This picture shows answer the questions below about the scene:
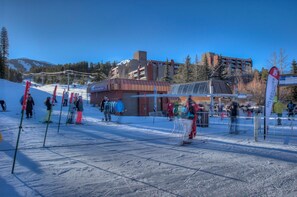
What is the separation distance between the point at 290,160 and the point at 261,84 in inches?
1857

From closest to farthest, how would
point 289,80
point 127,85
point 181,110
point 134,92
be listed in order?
point 181,110
point 289,80
point 127,85
point 134,92

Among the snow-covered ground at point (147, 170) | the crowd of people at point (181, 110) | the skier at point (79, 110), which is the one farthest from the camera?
the skier at point (79, 110)

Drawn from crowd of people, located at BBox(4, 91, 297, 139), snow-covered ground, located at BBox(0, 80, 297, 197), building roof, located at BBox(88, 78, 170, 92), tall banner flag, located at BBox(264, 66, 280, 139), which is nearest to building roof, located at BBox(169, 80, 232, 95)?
building roof, located at BBox(88, 78, 170, 92)

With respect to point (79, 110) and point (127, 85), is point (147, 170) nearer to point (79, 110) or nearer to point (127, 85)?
point (79, 110)

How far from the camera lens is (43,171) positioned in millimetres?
5137

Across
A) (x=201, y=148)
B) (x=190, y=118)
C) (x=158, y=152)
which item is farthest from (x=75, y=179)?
(x=190, y=118)

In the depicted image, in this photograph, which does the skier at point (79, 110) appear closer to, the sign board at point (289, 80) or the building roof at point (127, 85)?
the building roof at point (127, 85)

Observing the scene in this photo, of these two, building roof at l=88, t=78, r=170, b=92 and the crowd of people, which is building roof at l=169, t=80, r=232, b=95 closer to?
building roof at l=88, t=78, r=170, b=92

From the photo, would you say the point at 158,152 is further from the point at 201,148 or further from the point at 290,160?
the point at 290,160

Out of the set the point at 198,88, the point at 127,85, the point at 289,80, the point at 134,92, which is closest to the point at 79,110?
the point at 127,85

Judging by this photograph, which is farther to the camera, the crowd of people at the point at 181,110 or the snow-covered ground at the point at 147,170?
the crowd of people at the point at 181,110

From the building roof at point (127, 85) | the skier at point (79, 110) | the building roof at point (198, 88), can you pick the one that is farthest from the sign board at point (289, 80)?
the skier at point (79, 110)

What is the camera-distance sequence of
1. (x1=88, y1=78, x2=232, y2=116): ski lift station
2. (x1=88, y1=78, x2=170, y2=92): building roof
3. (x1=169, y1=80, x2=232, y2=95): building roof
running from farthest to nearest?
1. (x1=169, y1=80, x2=232, y2=95): building roof
2. (x1=88, y1=78, x2=232, y2=116): ski lift station
3. (x1=88, y1=78, x2=170, y2=92): building roof

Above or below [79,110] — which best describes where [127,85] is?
above
